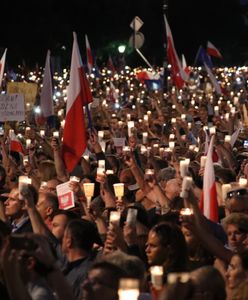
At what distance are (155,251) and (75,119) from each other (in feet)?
22.7

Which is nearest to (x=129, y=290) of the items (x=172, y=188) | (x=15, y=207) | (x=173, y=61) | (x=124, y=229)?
(x=124, y=229)

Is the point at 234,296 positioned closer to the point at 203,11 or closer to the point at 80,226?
the point at 80,226

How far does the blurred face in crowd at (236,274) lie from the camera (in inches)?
281

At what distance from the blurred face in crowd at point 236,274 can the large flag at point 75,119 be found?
700 cm

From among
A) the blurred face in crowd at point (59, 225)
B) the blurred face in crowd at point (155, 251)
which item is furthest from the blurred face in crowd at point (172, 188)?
the blurred face in crowd at point (155, 251)

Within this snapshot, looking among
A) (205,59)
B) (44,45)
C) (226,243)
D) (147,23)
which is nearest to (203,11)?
(147,23)

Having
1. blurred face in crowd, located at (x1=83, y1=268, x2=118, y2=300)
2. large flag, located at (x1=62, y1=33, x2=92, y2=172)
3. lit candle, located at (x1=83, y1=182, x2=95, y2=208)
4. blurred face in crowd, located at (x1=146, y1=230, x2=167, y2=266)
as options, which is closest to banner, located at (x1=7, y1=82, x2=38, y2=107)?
large flag, located at (x1=62, y1=33, x2=92, y2=172)

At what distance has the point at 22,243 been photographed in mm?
6289

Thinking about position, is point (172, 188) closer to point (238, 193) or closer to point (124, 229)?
point (238, 193)

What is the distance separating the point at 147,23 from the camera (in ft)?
228

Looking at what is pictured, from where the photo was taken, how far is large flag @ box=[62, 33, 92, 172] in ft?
46.9

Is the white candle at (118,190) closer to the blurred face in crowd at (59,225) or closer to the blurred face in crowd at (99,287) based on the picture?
the blurred face in crowd at (59,225)

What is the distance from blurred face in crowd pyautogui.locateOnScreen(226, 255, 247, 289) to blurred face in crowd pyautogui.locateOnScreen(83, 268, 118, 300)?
2.94 feet

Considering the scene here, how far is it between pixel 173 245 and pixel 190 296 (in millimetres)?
2192
